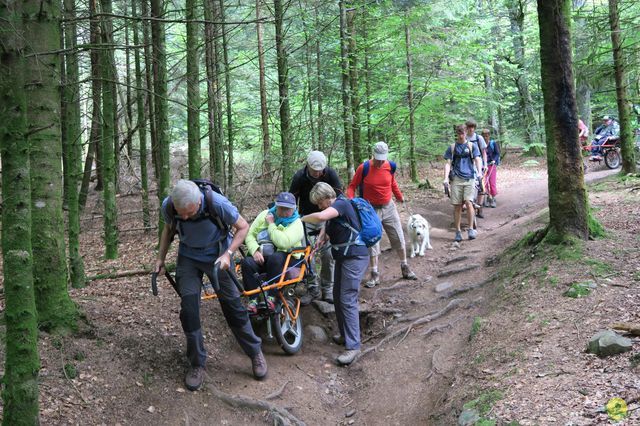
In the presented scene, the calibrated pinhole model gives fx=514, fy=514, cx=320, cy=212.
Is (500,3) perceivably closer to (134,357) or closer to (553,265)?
(553,265)

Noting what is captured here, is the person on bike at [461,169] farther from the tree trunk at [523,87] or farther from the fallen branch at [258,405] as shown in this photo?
the tree trunk at [523,87]

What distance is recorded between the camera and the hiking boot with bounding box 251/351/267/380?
5.81 metres

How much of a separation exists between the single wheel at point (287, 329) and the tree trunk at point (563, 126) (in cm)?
373

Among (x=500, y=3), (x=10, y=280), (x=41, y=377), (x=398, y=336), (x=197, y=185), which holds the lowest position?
(x=398, y=336)

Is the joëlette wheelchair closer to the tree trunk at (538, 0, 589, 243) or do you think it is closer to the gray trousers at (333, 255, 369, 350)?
the gray trousers at (333, 255, 369, 350)

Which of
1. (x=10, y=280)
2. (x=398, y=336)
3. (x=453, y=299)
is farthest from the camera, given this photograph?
(x=453, y=299)

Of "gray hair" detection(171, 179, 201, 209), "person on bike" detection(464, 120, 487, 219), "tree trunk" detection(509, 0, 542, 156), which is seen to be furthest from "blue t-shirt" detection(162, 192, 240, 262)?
"tree trunk" detection(509, 0, 542, 156)

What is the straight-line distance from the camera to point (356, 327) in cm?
683

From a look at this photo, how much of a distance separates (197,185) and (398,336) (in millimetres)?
3590

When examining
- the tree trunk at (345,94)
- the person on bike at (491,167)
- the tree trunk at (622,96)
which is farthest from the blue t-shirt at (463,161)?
the tree trunk at (622,96)

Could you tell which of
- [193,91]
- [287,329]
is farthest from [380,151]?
[287,329]

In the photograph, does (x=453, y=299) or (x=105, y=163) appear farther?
(x=105, y=163)

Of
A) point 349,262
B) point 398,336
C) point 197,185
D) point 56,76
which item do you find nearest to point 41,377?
point 197,185

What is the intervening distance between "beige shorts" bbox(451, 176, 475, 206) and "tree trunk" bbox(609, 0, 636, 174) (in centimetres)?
520
